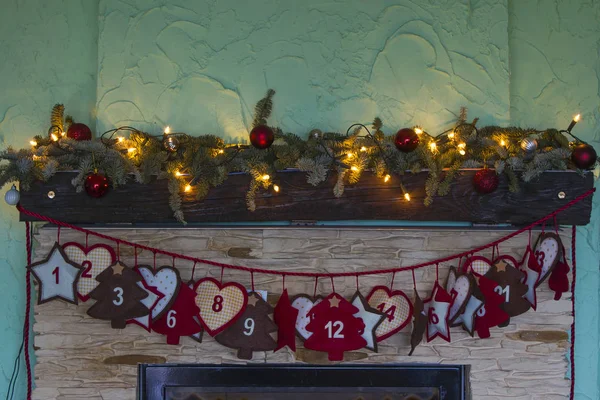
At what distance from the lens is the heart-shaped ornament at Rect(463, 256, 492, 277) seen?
201 centimetres

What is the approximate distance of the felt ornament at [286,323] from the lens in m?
1.94

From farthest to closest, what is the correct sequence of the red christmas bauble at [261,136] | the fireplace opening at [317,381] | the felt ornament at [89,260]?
the fireplace opening at [317,381], the felt ornament at [89,260], the red christmas bauble at [261,136]

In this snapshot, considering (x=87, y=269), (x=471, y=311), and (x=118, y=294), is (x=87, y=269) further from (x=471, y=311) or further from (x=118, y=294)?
(x=471, y=311)

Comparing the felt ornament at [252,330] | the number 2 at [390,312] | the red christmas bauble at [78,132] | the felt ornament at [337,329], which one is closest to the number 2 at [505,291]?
the number 2 at [390,312]

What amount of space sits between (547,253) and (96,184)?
1450mm

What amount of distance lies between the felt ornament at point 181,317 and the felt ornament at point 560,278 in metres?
1.15

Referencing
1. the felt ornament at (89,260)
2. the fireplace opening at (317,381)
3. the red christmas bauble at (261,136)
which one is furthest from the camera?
the fireplace opening at (317,381)

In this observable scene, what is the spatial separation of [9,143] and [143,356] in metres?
0.88

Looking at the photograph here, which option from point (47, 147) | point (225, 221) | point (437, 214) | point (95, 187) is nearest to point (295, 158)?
point (225, 221)

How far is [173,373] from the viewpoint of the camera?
2107 mm

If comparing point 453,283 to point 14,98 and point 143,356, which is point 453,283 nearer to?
point 143,356

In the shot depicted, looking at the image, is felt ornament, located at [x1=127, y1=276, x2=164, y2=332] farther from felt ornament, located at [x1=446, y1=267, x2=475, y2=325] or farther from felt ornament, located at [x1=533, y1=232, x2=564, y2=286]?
felt ornament, located at [x1=533, y1=232, x2=564, y2=286]

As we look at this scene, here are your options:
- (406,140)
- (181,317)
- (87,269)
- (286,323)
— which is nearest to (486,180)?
(406,140)

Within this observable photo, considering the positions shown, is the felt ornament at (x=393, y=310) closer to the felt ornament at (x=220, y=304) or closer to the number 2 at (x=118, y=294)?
the felt ornament at (x=220, y=304)
